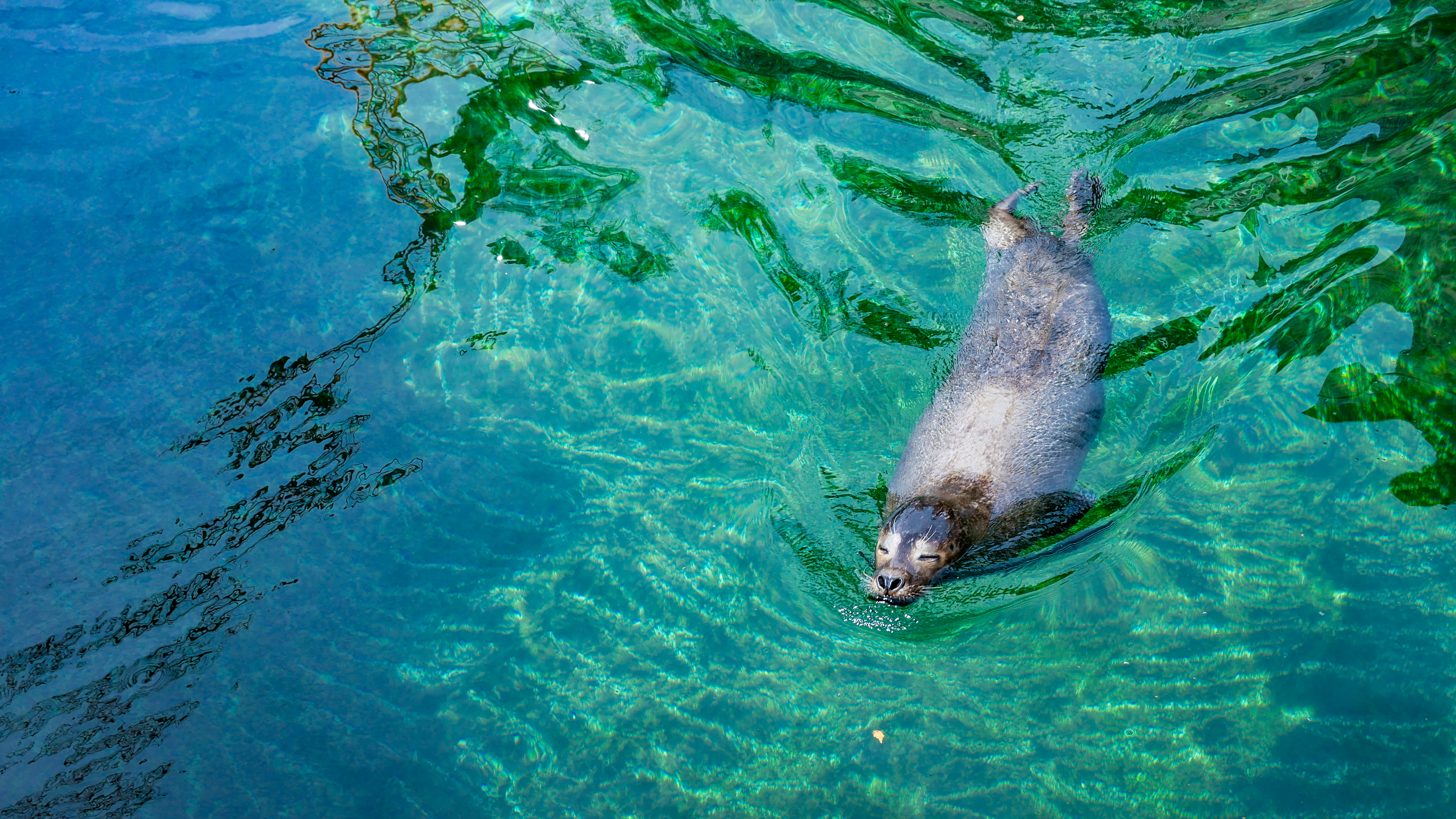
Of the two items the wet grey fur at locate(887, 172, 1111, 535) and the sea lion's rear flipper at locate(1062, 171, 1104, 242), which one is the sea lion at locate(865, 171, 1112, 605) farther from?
the sea lion's rear flipper at locate(1062, 171, 1104, 242)

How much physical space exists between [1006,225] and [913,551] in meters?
2.78

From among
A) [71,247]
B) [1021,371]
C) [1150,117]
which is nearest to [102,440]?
[71,247]

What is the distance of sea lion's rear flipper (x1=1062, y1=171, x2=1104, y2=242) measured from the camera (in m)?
6.29

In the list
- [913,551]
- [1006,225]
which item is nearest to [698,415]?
[913,551]

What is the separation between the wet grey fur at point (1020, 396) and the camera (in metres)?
5.11

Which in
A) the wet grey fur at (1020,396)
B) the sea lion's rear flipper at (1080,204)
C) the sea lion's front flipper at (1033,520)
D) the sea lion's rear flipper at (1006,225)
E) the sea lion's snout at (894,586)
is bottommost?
the sea lion's snout at (894,586)

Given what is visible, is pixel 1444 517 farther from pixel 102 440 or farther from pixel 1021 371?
pixel 102 440

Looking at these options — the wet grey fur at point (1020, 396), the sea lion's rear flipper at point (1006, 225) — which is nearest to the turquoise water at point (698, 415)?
the sea lion's rear flipper at point (1006, 225)

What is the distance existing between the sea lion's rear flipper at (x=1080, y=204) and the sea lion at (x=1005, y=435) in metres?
0.45

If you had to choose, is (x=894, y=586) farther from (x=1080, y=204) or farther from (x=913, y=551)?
(x=1080, y=204)

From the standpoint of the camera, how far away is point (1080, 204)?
6.51m

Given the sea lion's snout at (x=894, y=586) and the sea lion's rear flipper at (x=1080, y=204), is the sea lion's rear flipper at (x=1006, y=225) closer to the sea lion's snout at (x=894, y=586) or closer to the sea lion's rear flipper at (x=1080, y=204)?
the sea lion's rear flipper at (x=1080, y=204)

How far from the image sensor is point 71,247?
6.62 meters

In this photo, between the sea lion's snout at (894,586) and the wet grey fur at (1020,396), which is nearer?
the sea lion's snout at (894,586)
